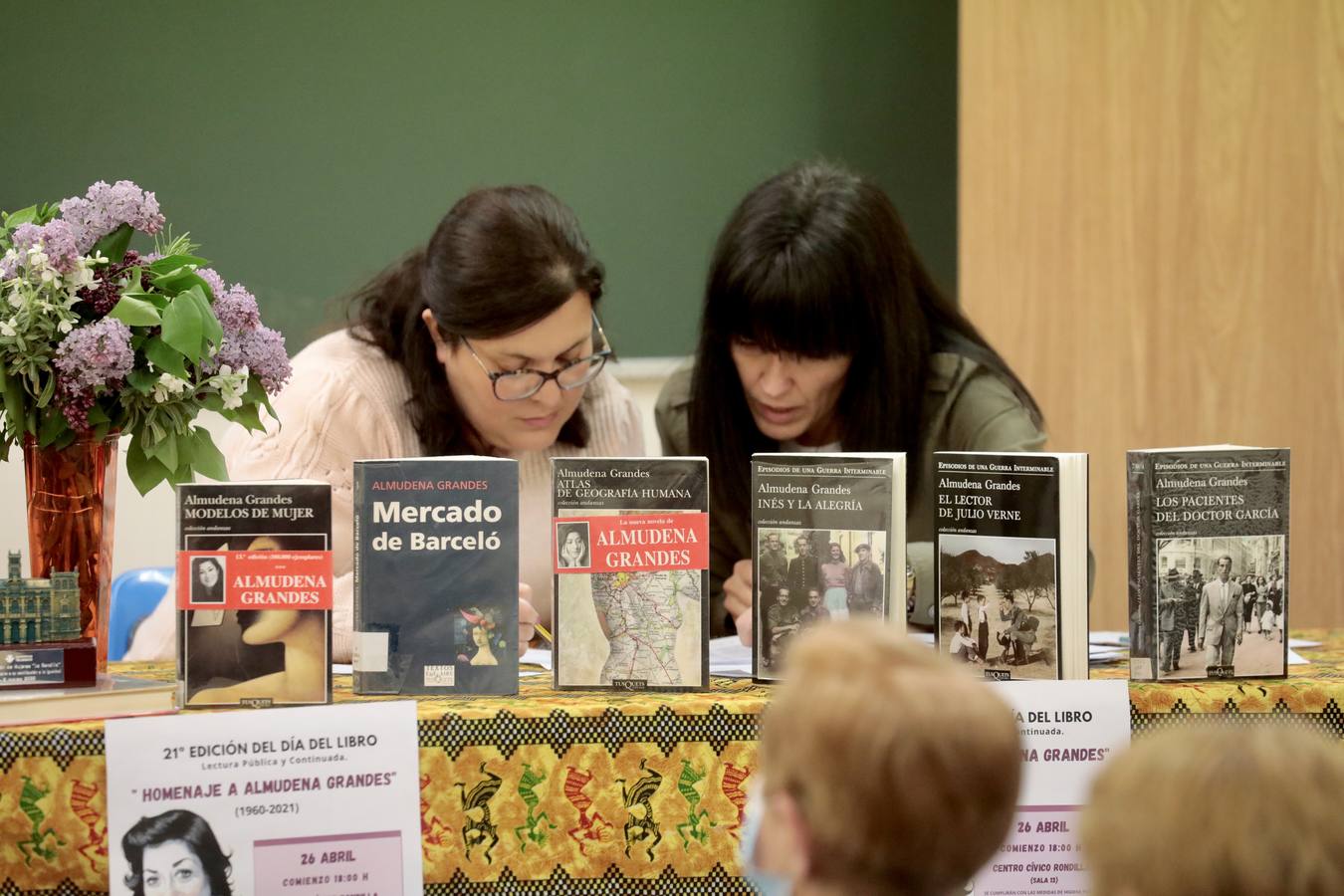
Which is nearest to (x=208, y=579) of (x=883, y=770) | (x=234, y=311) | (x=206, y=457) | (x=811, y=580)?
(x=206, y=457)

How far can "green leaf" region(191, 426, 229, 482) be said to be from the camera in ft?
4.66

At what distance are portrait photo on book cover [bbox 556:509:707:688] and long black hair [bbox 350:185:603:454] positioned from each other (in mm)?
693

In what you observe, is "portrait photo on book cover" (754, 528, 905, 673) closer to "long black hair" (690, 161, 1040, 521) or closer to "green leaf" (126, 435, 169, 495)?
"green leaf" (126, 435, 169, 495)

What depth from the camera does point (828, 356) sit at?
6.81 ft

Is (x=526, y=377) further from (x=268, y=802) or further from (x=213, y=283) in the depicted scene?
(x=268, y=802)

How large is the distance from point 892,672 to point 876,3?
9.09ft

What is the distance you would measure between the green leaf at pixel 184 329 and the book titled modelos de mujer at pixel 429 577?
0.19 meters

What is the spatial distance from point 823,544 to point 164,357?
656mm

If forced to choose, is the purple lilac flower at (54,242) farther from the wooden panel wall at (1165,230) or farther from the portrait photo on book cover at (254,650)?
the wooden panel wall at (1165,230)

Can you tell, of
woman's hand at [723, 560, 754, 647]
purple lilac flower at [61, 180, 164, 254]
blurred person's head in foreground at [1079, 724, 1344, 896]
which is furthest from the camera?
woman's hand at [723, 560, 754, 647]

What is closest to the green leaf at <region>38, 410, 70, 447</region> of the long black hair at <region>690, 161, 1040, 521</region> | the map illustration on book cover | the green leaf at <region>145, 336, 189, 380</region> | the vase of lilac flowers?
the vase of lilac flowers

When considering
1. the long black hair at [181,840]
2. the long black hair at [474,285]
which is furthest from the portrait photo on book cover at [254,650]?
the long black hair at [474,285]

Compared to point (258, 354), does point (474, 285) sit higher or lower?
higher

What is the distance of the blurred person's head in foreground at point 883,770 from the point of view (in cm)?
73
